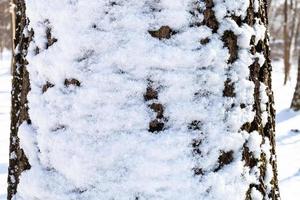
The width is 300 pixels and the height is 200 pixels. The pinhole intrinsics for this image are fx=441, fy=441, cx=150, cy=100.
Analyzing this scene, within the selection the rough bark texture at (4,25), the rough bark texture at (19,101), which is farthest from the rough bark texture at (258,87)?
the rough bark texture at (4,25)

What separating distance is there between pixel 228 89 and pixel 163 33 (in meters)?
0.20

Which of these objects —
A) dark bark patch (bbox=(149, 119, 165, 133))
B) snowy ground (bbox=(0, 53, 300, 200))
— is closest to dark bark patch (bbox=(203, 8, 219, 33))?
dark bark patch (bbox=(149, 119, 165, 133))

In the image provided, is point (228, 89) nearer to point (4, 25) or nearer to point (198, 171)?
point (198, 171)

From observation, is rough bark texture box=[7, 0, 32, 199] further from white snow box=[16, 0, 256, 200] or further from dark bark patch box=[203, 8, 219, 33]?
dark bark patch box=[203, 8, 219, 33]

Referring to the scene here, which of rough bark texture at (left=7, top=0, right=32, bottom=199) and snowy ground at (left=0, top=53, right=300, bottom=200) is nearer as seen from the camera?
rough bark texture at (left=7, top=0, right=32, bottom=199)

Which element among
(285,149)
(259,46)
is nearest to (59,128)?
(259,46)

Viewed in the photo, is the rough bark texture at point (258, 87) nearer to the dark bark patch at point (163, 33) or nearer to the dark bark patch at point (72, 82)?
the dark bark patch at point (163, 33)

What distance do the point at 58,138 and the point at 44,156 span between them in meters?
0.07

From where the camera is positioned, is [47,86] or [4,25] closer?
[47,86]

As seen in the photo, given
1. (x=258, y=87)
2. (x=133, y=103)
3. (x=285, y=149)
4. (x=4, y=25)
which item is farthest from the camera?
(x=4, y=25)

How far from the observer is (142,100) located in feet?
3.19

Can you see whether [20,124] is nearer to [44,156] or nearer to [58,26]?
[44,156]

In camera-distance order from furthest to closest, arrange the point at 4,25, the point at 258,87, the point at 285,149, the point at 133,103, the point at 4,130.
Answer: the point at 4,25
the point at 4,130
the point at 285,149
the point at 258,87
the point at 133,103

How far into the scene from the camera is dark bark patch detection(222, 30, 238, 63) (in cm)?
102
